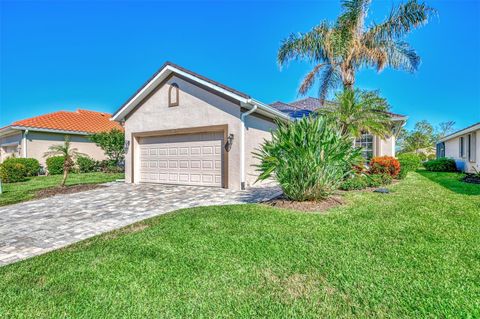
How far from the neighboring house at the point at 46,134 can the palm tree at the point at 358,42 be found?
16.6 m

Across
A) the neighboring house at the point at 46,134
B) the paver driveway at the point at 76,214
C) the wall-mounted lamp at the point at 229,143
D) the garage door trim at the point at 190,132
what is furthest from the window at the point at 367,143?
the neighboring house at the point at 46,134

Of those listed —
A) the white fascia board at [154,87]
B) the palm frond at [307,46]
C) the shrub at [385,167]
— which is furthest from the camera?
the palm frond at [307,46]

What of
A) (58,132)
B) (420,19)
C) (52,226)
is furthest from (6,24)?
(420,19)

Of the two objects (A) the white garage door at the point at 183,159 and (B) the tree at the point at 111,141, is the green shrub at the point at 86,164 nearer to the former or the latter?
(B) the tree at the point at 111,141

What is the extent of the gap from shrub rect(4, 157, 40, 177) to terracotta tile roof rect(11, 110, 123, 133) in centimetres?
255

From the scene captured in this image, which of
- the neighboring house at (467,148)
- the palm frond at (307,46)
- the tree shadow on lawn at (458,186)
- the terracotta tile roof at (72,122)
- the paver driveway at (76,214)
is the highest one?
the palm frond at (307,46)

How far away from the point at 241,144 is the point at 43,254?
710cm

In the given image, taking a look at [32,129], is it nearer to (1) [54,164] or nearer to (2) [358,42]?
(1) [54,164]

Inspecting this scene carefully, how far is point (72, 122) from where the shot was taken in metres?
20.7

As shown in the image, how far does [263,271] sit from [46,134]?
21.4 metres

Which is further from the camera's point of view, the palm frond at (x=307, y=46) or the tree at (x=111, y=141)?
the tree at (x=111, y=141)

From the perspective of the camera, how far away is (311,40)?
43.6 ft

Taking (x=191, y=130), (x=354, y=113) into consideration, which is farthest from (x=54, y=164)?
(x=354, y=113)

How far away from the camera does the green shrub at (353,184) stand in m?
9.08
